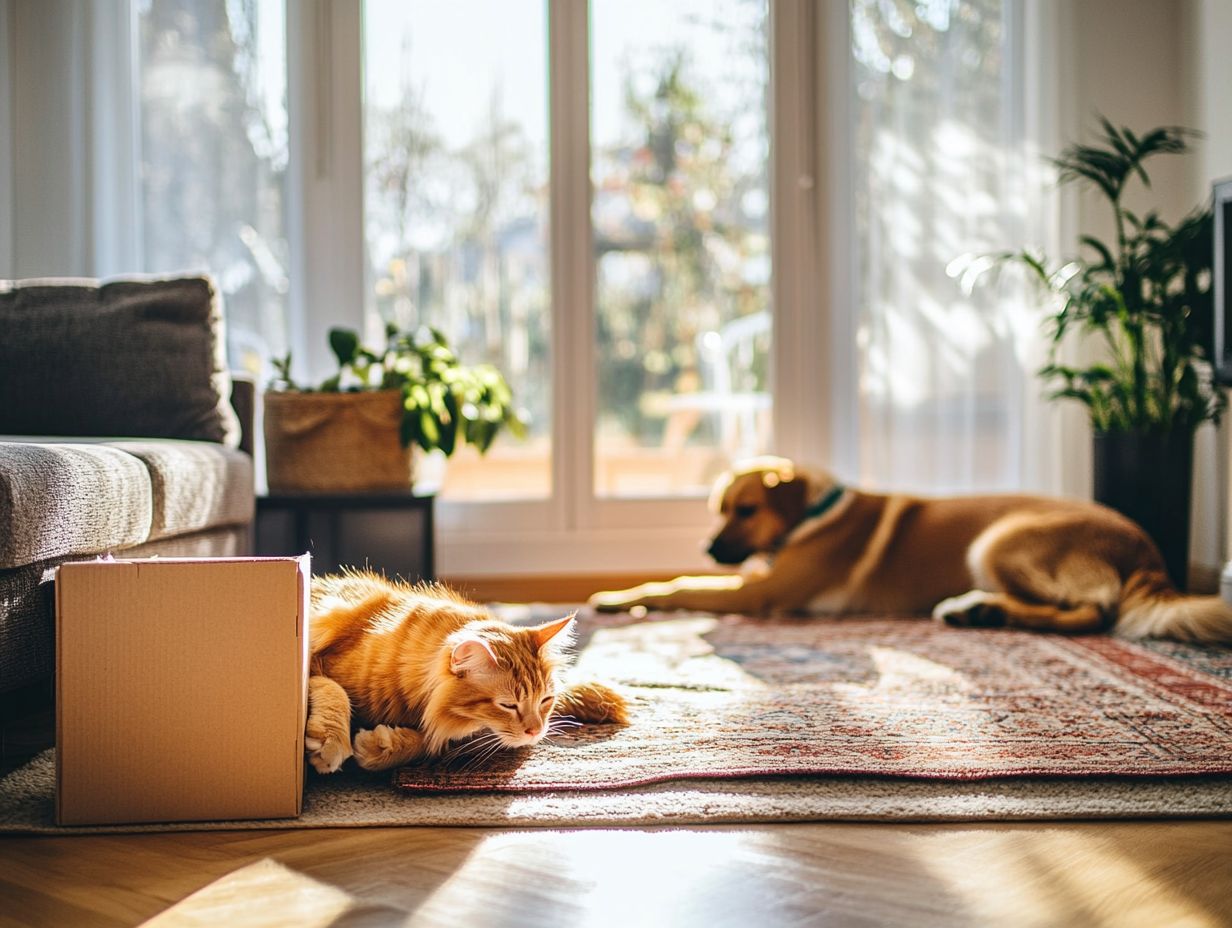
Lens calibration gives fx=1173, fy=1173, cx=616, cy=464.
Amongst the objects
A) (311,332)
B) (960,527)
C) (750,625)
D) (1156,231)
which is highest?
(1156,231)

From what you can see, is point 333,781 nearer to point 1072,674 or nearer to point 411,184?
point 1072,674

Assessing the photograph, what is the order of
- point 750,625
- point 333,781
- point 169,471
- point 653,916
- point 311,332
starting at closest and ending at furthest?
1. point 653,916
2. point 333,781
3. point 169,471
4. point 750,625
5. point 311,332

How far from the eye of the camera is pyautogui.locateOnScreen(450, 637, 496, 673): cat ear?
4.81ft

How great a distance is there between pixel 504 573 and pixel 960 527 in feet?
4.57

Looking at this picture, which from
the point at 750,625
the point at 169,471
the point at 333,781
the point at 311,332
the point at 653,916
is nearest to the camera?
the point at 653,916

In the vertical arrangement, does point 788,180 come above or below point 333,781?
above

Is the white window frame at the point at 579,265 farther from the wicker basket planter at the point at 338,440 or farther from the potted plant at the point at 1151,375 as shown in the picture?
the potted plant at the point at 1151,375

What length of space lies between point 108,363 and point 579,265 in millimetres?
1552

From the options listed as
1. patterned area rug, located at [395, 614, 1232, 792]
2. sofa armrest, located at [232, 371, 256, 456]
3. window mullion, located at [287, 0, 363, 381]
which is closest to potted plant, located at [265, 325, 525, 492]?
sofa armrest, located at [232, 371, 256, 456]

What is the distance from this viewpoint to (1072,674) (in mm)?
2205

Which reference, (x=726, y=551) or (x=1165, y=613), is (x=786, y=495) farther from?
(x=1165, y=613)

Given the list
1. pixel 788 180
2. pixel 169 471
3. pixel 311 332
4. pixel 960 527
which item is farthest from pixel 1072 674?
pixel 311 332

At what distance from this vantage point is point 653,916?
44.7 inches

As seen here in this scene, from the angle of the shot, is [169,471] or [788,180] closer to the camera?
[169,471]
